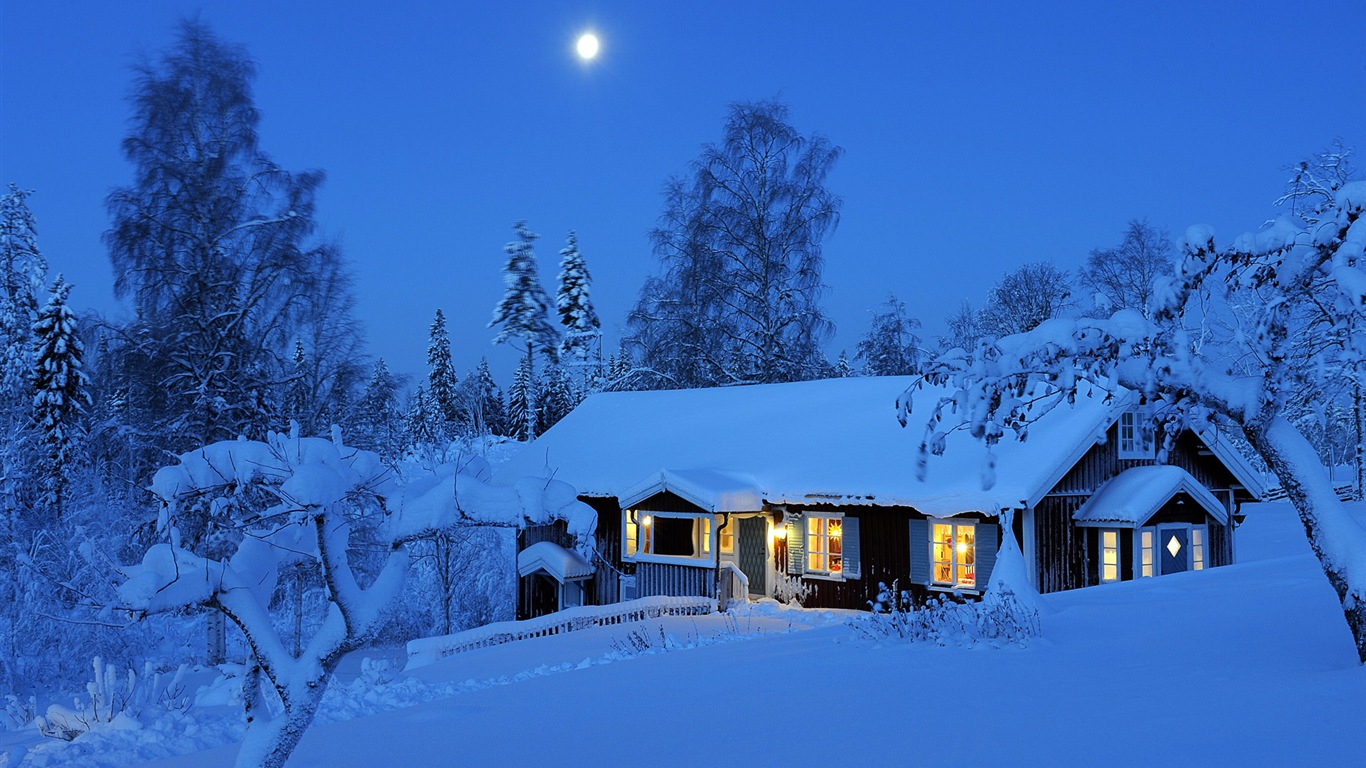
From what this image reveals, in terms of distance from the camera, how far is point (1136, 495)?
63.3 ft

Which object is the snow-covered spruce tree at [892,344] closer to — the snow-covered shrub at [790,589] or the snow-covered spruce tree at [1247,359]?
the snow-covered shrub at [790,589]

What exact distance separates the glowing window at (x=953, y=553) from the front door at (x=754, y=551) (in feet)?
12.9

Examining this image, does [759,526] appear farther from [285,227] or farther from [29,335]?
[29,335]

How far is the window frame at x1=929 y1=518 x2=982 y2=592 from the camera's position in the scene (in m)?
18.8

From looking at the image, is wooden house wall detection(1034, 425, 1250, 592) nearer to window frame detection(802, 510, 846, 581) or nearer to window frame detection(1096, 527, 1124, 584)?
window frame detection(1096, 527, 1124, 584)

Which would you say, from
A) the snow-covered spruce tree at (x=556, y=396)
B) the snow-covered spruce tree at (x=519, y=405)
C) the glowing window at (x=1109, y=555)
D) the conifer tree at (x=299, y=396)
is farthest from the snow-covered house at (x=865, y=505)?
the snow-covered spruce tree at (x=519, y=405)

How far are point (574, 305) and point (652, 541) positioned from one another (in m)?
35.2

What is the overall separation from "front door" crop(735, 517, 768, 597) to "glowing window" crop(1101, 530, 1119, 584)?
6831 millimetres

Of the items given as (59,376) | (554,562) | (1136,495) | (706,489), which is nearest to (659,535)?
(554,562)

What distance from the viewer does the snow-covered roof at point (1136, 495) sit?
62.4ft

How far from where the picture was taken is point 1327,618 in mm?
9383

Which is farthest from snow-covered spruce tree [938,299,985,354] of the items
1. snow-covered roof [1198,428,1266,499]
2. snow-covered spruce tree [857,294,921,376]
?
snow-covered roof [1198,428,1266,499]

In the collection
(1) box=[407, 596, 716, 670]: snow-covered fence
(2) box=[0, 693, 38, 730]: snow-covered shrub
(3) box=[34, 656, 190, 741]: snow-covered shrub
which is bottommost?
(2) box=[0, 693, 38, 730]: snow-covered shrub

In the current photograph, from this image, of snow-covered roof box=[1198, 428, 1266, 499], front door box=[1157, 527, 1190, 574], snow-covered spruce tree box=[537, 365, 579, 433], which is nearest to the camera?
front door box=[1157, 527, 1190, 574]
